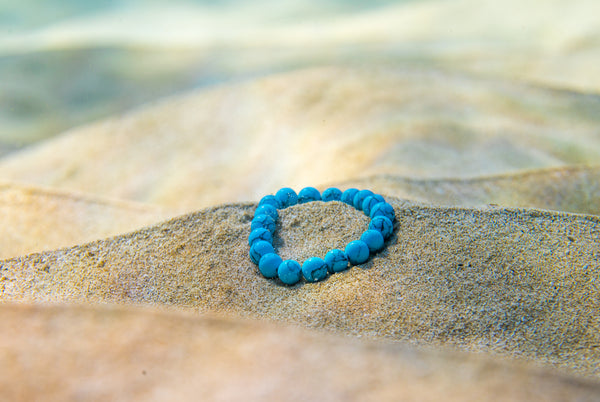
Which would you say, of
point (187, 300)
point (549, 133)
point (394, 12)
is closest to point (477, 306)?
point (187, 300)

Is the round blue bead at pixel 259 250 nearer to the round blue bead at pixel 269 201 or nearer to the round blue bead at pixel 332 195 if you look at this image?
the round blue bead at pixel 269 201

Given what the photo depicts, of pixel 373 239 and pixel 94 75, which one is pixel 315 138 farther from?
pixel 94 75

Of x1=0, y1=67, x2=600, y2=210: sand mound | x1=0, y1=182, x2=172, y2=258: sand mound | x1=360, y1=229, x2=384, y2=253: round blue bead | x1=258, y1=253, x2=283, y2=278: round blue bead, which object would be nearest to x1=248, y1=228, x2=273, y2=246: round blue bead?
x1=258, y1=253, x2=283, y2=278: round blue bead

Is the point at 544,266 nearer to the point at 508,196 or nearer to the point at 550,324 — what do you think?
the point at 550,324

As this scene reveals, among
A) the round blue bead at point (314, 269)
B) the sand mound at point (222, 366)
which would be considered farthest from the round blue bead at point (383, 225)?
the sand mound at point (222, 366)

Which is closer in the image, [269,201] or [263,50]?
[269,201]

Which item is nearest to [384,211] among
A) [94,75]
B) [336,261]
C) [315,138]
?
[336,261]
